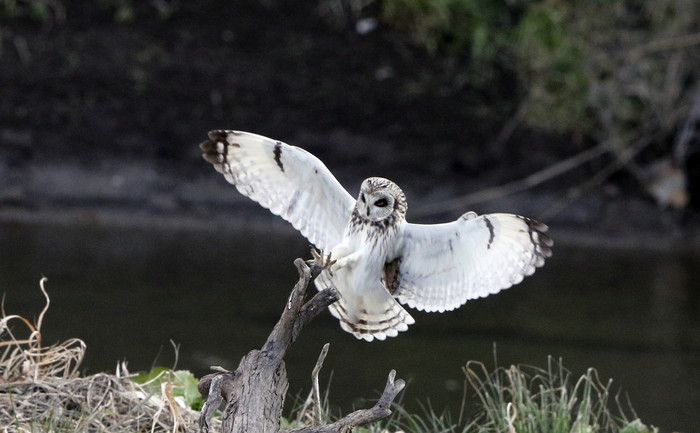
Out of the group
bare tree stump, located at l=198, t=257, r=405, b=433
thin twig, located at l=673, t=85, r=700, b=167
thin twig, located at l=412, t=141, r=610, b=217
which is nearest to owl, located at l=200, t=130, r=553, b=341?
bare tree stump, located at l=198, t=257, r=405, b=433

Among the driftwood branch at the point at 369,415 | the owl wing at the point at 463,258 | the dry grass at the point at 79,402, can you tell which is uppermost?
the owl wing at the point at 463,258

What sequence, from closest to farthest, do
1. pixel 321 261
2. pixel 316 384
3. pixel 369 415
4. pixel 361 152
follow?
pixel 369 415 < pixel 321 261 < pixel 316 384 < pixel 361 152

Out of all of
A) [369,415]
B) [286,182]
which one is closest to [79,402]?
[286,182]

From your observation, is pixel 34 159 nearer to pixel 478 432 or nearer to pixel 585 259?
pixel 585 259

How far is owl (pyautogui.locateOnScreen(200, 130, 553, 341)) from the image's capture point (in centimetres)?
336

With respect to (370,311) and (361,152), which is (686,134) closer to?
(361,152)

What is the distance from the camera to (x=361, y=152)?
840cm

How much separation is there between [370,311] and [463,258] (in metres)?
0.34

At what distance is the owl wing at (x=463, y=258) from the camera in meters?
3.35

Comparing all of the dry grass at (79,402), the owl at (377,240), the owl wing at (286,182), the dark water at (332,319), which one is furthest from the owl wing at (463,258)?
the dark water at (332,319)

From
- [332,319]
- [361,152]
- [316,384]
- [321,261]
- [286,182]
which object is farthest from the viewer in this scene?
[361,152]

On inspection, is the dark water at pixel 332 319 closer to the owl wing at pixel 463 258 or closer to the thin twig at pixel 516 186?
the thin twig at pixel 516 186

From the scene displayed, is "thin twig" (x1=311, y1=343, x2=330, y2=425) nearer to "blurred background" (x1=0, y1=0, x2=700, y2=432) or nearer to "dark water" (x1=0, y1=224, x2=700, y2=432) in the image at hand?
"dark water" (x1=0, y1=224, x2=700, y2=432)

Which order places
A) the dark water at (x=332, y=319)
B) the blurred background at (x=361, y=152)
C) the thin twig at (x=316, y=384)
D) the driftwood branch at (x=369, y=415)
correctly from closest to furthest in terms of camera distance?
1. the driftwood branch at (x=369, y=415)
2. the thin twig at (x=316, y=384)
3. the dark water at (x=332, y=319)
4. the blurred background at (x=361, y=152)
